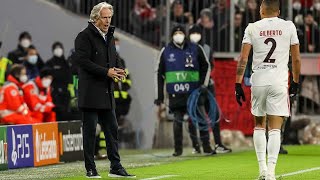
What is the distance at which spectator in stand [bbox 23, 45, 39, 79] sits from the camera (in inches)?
860

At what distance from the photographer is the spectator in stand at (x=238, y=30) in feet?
78.2

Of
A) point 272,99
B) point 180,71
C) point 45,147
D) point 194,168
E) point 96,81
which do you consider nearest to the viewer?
point 272,99

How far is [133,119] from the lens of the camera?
23531 millimetres

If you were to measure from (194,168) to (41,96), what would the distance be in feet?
23.4

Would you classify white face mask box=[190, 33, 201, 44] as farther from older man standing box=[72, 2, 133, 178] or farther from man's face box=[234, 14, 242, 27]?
older man standing box=[72, 2, 133, 178]

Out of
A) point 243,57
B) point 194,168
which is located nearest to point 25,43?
point 194,168

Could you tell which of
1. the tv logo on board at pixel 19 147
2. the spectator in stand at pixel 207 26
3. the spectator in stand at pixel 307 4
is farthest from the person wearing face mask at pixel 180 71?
the spectator in stand at pixel 307 4

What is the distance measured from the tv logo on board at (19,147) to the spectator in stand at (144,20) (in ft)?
26.1

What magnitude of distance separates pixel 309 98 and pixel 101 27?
11290mm

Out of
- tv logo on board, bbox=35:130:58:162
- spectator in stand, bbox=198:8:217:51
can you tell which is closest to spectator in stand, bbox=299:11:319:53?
spectator in stand, bbox=198:8:217:51

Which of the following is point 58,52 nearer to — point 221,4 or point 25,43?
point 25,43

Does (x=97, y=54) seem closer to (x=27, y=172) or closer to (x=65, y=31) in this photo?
(x=27, y=172)

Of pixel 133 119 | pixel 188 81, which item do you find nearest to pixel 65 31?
pixel 133 119

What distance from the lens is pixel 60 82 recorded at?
73.8 ft
